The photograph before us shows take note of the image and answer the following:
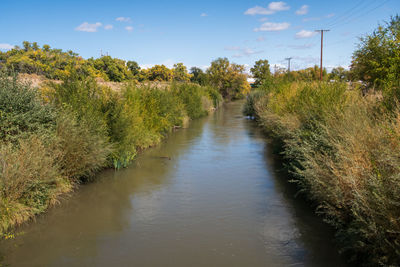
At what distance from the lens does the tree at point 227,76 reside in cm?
6184

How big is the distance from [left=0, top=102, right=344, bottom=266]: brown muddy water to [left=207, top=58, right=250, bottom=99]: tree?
2002 inches

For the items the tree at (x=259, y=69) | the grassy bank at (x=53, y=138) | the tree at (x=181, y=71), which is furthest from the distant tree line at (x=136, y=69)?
the grassy bank at (x=53, y=138)

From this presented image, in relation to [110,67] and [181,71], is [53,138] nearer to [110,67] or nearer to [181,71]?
[110,67]

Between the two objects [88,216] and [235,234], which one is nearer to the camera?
[235,234]

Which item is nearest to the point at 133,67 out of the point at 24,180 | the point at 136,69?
the point at 136,69

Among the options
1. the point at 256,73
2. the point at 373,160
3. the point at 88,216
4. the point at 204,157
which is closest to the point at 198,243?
the point at 88,216

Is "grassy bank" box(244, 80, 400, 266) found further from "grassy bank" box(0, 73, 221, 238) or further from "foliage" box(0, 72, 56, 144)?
"foliage" box(0, 72, 56, 144)

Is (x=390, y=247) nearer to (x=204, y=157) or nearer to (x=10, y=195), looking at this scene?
(x=10, y=195)

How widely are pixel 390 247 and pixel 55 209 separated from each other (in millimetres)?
7131

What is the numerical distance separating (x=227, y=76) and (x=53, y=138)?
5531cm

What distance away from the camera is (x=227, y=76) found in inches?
2432

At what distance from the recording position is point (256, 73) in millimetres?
86688

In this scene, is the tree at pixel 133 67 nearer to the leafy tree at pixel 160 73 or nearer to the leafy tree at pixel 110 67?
the leafy tree at pixel 160 73

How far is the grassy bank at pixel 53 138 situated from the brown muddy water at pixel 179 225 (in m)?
0.59
